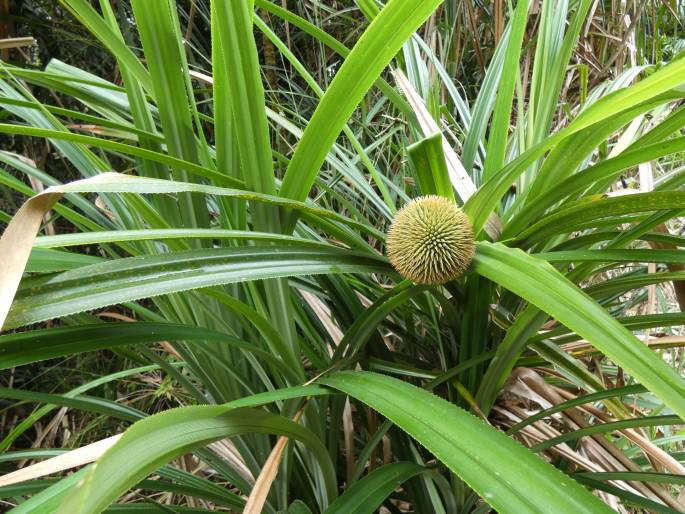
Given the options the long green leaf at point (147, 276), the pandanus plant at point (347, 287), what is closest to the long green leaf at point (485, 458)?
the pandanus plant at point (347, 287)

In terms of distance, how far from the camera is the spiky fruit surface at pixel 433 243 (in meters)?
0.36

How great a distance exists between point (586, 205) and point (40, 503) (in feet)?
1.14

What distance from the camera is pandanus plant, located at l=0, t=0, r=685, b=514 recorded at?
254mm

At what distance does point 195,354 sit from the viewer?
49cm

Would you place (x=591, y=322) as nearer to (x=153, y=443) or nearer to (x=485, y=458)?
(x=485, y=458)

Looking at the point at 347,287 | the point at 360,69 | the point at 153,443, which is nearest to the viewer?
the point at 153,443

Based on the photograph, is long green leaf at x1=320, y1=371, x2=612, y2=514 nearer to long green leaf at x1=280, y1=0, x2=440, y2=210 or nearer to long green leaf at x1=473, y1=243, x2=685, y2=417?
long green leaf at x1=473, y1=243, x2=685, y2=417

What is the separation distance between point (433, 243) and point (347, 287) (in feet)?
0.53

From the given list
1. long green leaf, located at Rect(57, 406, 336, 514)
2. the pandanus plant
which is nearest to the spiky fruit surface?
the pandanus plant

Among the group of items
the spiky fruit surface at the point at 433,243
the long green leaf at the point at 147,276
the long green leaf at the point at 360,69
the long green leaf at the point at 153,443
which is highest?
the long green leaf at the point at 360,69

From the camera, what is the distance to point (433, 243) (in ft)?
1.21

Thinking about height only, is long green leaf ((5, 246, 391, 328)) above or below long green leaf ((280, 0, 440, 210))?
below

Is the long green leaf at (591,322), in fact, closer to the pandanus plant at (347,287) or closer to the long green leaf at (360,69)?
the pandanus plant at (347,287)

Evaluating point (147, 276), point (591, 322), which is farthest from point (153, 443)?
point (591, 322)
